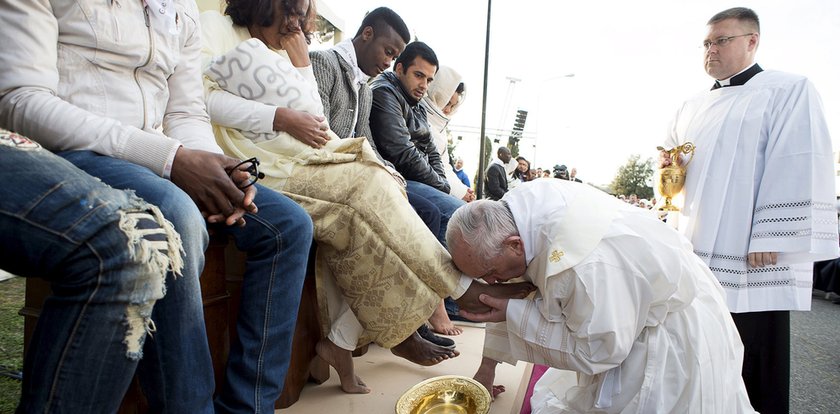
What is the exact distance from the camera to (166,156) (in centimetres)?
135

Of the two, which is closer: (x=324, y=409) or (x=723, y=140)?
(x=324, y=409)

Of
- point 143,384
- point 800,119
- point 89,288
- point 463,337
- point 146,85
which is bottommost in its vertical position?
point 463,337

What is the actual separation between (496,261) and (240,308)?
0.90 metres

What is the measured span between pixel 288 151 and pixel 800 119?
111 inches

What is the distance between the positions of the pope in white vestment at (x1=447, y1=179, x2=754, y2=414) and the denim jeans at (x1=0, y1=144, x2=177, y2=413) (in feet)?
3.67

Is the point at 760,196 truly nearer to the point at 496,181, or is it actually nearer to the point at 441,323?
the point at 441,323

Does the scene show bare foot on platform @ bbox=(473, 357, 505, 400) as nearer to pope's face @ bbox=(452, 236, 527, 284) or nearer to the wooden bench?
pope's face @ bbox=(452, 236, 527, 284)

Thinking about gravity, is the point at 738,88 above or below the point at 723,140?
above

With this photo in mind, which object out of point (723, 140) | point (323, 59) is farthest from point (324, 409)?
point (723, 140)

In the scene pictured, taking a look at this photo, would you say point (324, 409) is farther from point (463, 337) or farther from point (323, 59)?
point (323, 59)

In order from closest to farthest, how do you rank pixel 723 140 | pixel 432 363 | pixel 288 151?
pixel 288 151 → pixel 432 363 → pixel 723 140

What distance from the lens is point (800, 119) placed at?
275 centimetres

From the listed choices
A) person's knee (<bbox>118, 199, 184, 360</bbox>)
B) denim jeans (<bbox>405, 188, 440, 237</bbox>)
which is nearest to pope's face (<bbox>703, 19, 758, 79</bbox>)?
denim jeans (<bbox>405, 188, 440, 237</bbox>)

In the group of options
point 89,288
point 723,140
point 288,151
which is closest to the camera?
point 89,288
